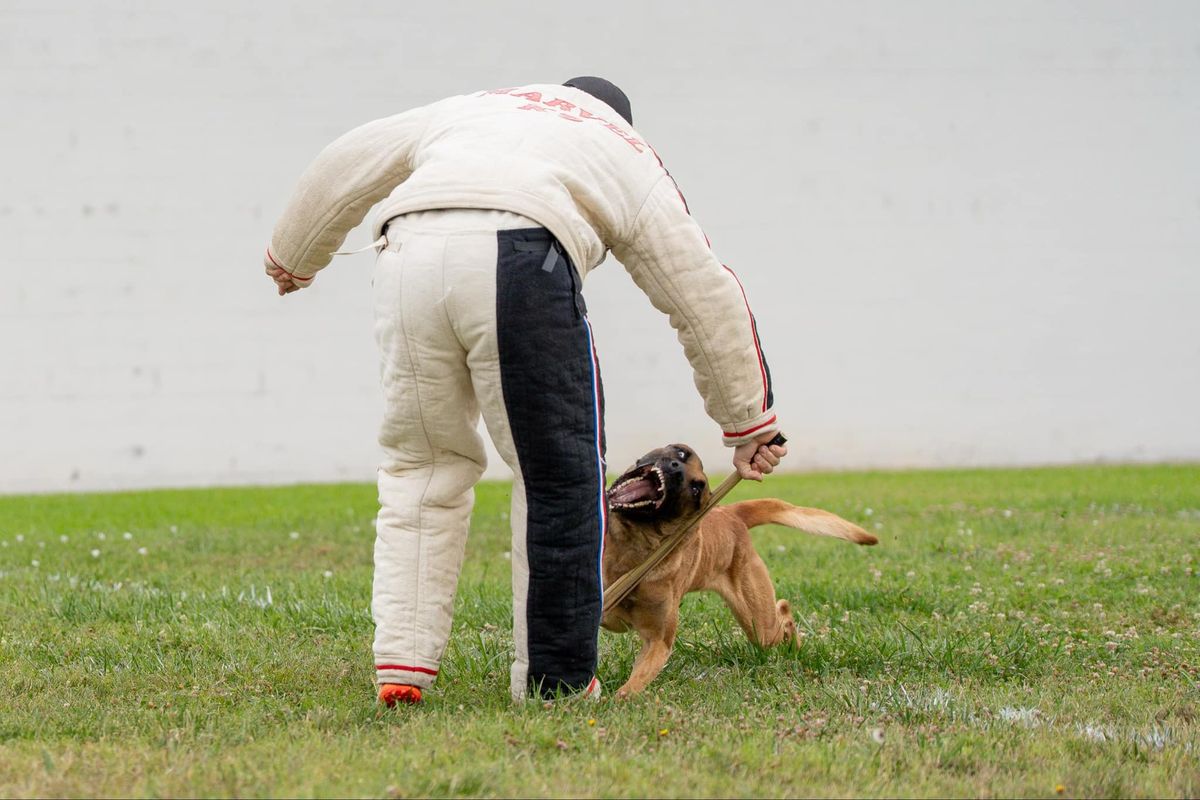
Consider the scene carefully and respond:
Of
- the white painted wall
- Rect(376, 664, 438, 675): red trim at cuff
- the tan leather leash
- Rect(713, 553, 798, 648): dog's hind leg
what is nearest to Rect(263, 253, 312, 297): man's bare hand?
Rect(376, 664, 438, 675): red trim at cuff

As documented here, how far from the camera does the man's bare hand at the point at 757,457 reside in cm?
306

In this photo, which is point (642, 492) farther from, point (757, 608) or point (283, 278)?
point (283, 278)

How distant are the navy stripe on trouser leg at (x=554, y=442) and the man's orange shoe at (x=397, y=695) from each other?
0.28 m

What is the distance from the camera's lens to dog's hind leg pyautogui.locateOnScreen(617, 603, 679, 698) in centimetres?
336

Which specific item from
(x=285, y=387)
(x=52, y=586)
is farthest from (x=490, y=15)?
(x=52, y=586)

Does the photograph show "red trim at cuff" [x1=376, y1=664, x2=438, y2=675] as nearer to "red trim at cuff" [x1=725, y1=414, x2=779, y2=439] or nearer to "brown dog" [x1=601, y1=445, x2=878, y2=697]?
"brown dog" [x1=601, y1=445, x2=878, y2=697]

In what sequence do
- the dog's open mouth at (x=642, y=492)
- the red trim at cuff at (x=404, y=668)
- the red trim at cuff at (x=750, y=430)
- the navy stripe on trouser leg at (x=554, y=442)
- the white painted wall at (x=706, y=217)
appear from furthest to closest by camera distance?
the white painted wall at (x=706, y=217) → the dog's open mouth at (x=642, y=492) → the red trim at cuff at (x=750, y=430) → the red trim at cuff at (x=404, y=668) → the navy stripe on trouser leg at (x=554, y=442)

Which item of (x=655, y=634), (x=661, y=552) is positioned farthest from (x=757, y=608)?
(x=661, y=552)

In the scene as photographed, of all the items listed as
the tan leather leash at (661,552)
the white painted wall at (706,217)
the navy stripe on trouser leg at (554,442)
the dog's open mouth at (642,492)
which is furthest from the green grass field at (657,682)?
the white painted wall at (706,217)

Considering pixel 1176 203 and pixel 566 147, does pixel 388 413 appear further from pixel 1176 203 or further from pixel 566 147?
pixel 1176 203

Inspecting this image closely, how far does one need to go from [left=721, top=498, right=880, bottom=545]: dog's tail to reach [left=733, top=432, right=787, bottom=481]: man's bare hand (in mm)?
753

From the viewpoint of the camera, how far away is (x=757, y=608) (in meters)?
3.76

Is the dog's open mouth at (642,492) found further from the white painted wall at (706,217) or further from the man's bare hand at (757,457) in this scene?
the white painted wall at (706,217)

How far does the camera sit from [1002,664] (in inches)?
136
